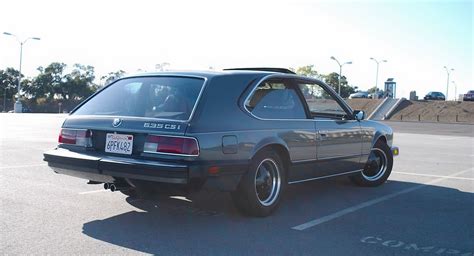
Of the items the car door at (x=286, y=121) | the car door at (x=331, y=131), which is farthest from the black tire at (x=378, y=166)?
the car door at (x=286, y=121)

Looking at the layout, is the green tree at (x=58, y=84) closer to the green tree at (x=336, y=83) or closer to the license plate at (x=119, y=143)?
the green tree at (x=336, y=83)

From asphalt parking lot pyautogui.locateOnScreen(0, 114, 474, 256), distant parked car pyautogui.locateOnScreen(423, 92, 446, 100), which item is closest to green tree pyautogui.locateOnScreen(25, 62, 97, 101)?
distant parked car pyautogui.locateOnScreen(423, 92, 446, 100)

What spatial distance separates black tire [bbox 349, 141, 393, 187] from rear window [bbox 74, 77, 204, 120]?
3.71 metres

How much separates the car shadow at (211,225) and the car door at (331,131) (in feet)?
1.56

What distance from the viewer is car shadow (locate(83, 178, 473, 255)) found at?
4.24 meters

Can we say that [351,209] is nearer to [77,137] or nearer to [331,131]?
[331,131]

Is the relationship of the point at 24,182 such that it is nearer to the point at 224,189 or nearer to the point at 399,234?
the point at 224,189

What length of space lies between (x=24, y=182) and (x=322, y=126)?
4.21m

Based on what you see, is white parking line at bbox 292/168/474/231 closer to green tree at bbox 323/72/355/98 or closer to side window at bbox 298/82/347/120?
side window at bbox 298/82/347/120

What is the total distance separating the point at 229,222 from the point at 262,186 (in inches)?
22.4

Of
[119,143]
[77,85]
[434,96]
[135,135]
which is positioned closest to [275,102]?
[135,135]

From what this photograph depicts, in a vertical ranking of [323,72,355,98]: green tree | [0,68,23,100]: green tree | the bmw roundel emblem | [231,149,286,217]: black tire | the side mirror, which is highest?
[323,72,355,98]: green tree

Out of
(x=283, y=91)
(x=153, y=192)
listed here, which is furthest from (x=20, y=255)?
(x=283, y=91)

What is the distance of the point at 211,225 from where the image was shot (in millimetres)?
4961
